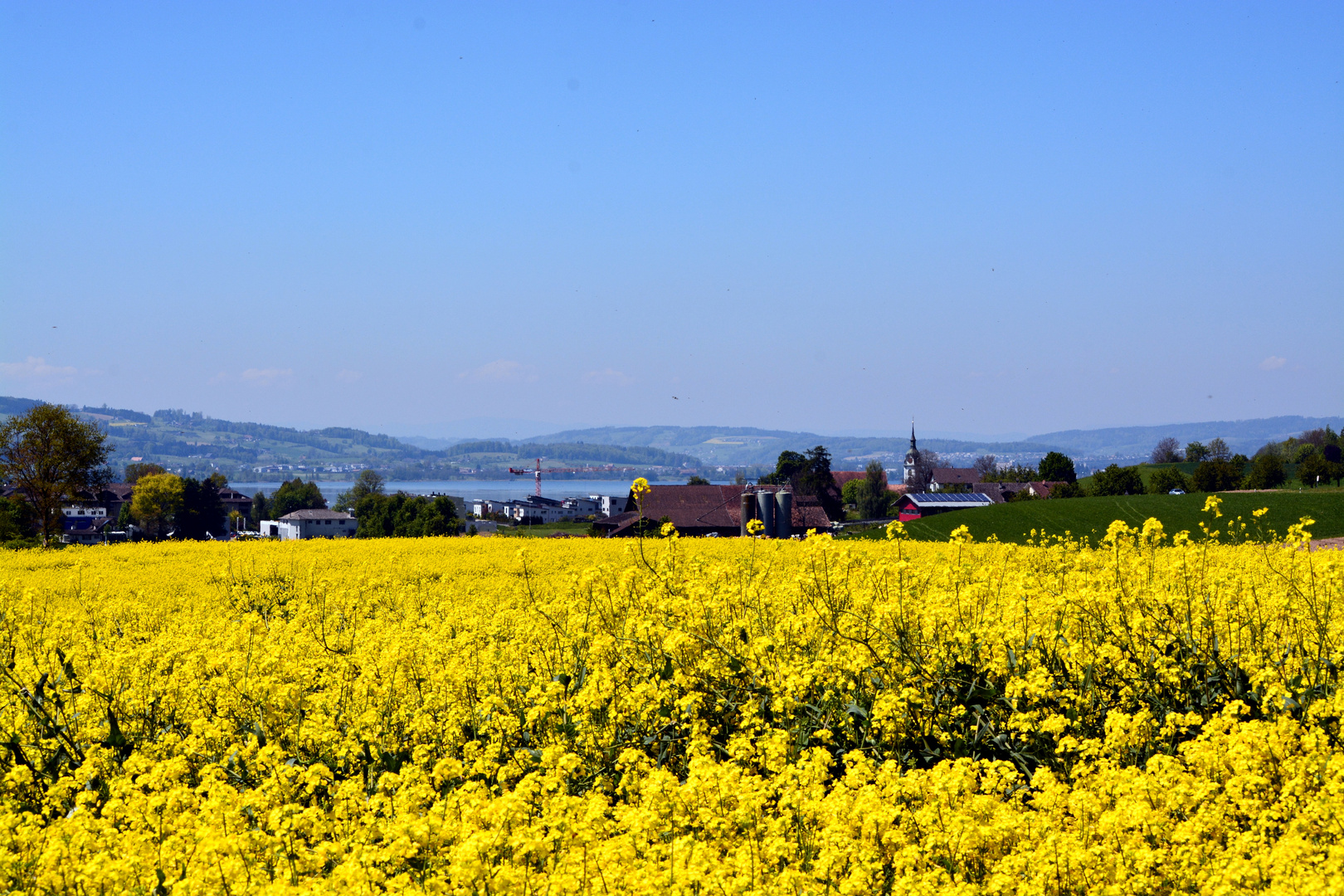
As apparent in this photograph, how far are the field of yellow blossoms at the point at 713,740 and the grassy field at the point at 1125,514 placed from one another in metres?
31.7

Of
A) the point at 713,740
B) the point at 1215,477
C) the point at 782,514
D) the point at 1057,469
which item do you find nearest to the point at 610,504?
the point at 1057,469

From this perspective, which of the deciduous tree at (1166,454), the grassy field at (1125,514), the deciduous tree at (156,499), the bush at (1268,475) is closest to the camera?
the grassy field at (1125,514)

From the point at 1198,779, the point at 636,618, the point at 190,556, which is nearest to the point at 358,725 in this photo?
→ the point at 636,618

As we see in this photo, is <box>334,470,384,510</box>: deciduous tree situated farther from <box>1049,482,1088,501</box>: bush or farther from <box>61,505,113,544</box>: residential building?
<box>1049,482,1088,501</box>: bush

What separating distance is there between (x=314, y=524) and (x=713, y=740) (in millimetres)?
113670

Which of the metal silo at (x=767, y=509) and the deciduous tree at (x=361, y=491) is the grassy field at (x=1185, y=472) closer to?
the metal silo at (x=767, y=509)

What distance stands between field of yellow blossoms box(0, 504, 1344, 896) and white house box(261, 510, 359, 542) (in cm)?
10091

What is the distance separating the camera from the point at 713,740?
6.04 meters

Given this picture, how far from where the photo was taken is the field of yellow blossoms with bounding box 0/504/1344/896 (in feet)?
12.1

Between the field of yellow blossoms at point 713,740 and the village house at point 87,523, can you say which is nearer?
the field of yellow blossoms at point 713,740

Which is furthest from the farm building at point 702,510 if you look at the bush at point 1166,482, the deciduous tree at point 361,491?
the deciduous tree at point 361,491

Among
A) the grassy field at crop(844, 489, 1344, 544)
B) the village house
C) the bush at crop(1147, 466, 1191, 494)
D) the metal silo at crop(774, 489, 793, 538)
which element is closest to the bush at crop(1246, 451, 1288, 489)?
the bush at crop(1147, 466, 1191, 494)

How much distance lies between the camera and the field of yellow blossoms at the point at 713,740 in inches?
146

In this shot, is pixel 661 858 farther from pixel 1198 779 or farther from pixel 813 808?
pixel 1198 779
